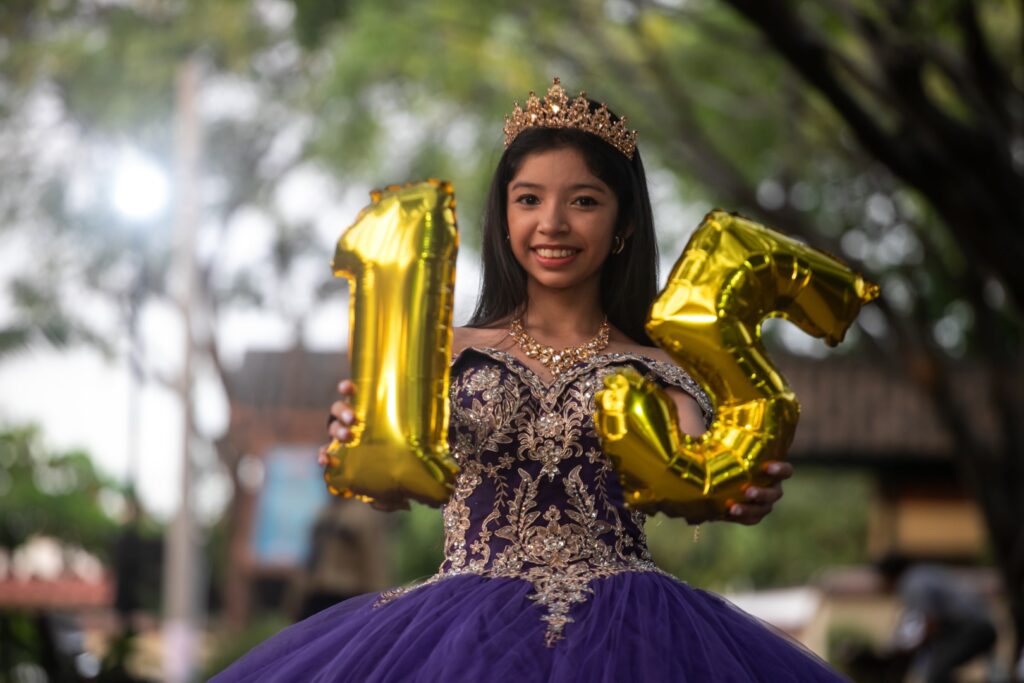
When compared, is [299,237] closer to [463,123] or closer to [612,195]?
[463,123]

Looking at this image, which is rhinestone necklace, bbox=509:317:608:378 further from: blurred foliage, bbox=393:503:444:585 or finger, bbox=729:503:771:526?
blurred foliage, bbox=393:503:444:585

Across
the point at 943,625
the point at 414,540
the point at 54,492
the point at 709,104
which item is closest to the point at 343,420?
the point at 943,625

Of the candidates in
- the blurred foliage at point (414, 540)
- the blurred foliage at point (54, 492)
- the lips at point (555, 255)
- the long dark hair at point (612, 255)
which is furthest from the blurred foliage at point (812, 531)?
the lips at point (555, 255)

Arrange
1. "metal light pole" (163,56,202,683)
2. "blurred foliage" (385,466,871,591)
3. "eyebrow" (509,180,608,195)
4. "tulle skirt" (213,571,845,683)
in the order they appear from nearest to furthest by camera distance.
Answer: "tulle skirt" (213,571,845,683) < "eyebrow" (509,180,608,195) < "metal light pole" (163,56,202,683) < "blurred foliage" (385,466,871,591)

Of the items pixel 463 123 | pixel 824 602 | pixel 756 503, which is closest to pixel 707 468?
pixel 756 503

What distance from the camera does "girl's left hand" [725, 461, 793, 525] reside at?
325 cm

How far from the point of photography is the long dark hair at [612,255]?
12.1 ft

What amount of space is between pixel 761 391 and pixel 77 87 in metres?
15.6

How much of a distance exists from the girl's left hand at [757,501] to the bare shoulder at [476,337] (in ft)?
2.29

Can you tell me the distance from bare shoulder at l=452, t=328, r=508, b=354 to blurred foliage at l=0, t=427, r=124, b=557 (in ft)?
79.5

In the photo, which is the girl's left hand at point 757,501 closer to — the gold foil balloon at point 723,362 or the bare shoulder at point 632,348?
the gold foil balloon at point 723,362

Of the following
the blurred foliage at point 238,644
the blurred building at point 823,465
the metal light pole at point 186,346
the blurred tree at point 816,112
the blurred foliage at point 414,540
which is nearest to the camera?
the blurred tree at point 816,112

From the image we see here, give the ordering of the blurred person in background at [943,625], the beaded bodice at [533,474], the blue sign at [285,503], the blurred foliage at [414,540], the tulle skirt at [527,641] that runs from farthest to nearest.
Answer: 1. the blurred foliage at [414,540]
2. the blue sign at [285,503]
3. the blurred person in background at [943,625]
4. the beaded bodice at [533,474]
5. the tulle skirt at [527,641]

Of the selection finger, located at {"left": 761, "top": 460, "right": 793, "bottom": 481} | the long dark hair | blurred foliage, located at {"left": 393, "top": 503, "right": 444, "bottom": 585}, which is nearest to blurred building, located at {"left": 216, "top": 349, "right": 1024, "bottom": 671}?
blurred foliage, located at {"left": 393, "top": 503, "right": 444, "bottom": 585}
